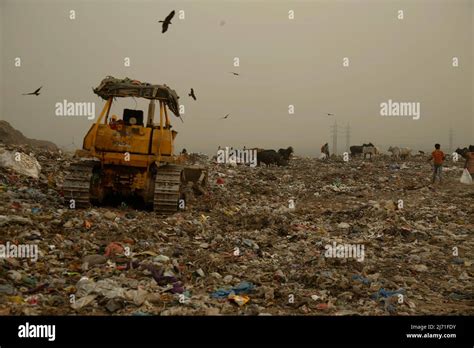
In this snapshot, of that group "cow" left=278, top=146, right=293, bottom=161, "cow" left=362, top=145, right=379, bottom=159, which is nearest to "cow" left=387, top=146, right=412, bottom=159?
"cow" left=362, top=145, right=379, bottom=159

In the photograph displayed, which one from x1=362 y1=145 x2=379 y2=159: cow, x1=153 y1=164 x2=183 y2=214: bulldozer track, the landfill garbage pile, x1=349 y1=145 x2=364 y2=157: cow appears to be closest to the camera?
the landfill garbage pile

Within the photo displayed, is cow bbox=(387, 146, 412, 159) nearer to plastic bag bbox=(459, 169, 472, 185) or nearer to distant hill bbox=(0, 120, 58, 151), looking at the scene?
plastic bag bbox=(459, 169, 472, 185)

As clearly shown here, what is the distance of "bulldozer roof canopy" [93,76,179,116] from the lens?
306 inches

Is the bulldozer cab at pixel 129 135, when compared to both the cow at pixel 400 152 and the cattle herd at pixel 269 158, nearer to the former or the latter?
the cattle herd at pixel 269 158

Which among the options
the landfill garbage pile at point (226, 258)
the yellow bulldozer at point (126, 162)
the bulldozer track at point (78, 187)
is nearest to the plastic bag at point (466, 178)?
the landfill garbage pile at point (226, 258)

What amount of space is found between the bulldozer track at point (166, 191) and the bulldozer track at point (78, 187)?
45.9 inches

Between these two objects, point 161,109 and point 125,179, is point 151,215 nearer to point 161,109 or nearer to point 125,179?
point 125,179

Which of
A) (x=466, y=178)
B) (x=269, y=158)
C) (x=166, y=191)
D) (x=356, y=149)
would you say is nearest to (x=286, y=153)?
(x=269, y=158)

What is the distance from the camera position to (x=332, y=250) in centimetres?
632

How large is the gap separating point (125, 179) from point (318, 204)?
18.6 ft

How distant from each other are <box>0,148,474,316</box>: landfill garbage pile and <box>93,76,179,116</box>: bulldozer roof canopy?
2115 millimetres

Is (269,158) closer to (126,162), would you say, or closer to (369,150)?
(369,150)
